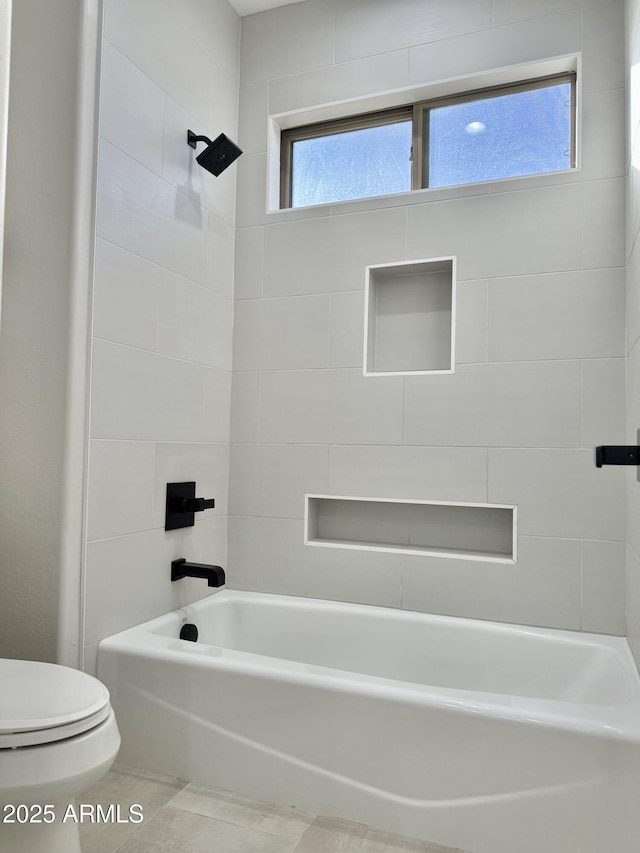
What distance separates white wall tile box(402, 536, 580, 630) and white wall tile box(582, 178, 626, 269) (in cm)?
103

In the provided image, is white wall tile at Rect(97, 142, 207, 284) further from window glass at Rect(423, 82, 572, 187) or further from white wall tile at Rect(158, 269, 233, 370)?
window glass at Rect(423, 82, 572, 187)

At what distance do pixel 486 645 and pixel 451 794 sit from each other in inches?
27.9

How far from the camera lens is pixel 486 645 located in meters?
2.21

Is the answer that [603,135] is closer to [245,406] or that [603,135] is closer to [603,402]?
[603,402]

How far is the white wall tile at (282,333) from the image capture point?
2625 millimetres

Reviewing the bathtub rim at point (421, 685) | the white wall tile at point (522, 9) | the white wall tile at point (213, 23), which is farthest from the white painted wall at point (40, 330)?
the white wall tile at point (522, 9)

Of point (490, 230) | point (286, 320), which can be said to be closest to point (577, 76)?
point (490, 230)

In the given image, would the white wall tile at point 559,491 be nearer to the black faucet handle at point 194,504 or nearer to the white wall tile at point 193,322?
the black faucet handle at point 194,504

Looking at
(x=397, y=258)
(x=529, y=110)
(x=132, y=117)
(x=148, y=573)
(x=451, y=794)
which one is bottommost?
(x=451, y=794)

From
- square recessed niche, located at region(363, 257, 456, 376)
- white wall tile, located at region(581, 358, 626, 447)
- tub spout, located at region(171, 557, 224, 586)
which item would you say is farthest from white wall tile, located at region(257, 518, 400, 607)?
white wall tile, located at region(581, 358, 626, 447)

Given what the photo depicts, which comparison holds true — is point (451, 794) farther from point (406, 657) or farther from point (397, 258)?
point (397, 258)

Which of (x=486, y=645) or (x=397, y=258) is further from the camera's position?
(x=397, y=258)

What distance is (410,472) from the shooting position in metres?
2.46

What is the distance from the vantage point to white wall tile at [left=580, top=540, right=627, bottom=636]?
2.16 metres
